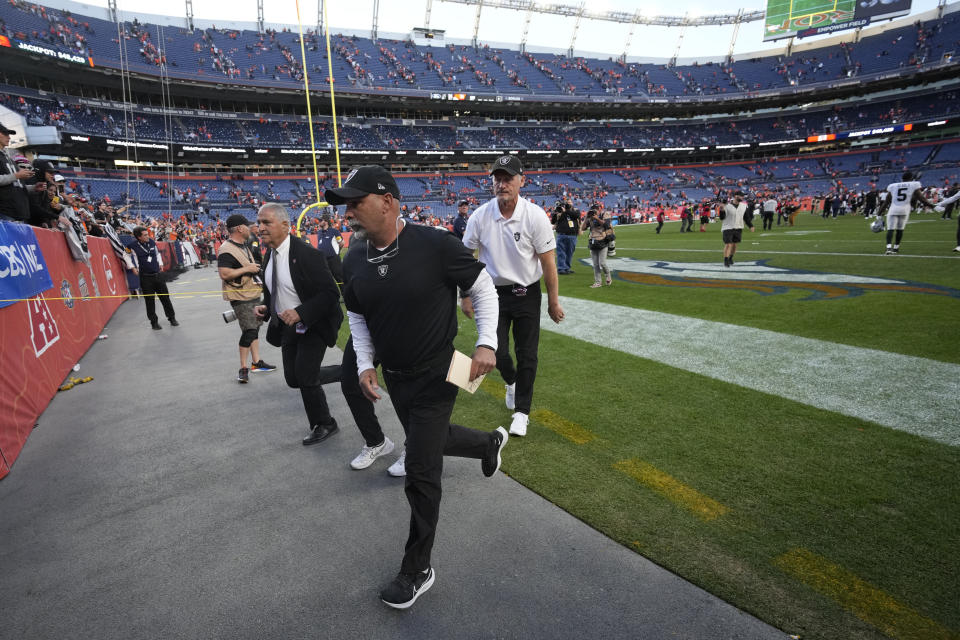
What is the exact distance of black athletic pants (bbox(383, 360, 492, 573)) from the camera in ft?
7.02

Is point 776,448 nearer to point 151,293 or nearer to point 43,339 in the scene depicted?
point 43,339

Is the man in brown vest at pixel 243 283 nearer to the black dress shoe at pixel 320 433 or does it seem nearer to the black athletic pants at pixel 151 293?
the black dress shoe at pixel 320 433

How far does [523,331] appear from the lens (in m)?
3.72

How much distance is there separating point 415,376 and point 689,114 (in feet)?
244

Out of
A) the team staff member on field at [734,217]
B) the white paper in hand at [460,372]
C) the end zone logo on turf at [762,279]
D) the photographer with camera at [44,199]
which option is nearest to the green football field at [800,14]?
the end zone logo on turf at [762,279]

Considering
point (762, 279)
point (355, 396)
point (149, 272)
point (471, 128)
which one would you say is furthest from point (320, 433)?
point (471, 128)

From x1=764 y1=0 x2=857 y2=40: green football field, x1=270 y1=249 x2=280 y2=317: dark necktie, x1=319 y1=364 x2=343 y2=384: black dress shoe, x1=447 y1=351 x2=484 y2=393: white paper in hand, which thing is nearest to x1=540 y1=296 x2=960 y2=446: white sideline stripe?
x1=447 y1=351 x2=484 y2=393: white paper in hand

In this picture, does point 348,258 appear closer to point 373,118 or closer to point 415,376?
point 415,376

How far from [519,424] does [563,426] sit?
1.30ft

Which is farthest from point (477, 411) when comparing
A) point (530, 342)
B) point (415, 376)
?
point (415, 376)

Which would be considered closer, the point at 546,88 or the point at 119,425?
the point at 119,425

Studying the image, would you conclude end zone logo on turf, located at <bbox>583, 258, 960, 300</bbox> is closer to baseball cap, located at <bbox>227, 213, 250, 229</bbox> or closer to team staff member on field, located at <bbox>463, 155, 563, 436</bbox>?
team staff member on field, located at <bbox>463, 155, 563, 436</bbox>

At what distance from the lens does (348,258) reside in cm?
248

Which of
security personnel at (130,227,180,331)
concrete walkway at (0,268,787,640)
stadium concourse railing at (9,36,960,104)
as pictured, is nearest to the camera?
concrete walkway at (0,268,787,640)
